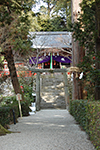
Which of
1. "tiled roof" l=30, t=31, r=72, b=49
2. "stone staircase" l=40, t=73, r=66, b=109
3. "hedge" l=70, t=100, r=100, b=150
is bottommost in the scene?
"stone staircase" l=40, t=73, r=66, b=109

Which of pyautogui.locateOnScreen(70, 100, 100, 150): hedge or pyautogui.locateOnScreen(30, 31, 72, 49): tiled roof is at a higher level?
pyautogui.locateOnScreen(30, 31, 72, 49): tiled roof

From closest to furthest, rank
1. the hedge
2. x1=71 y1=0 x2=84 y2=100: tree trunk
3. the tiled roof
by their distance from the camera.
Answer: the hedge, x1=71 y1=0 x2=84 y2=100: tree trunk, the tiled roof

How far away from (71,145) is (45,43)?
59.7 feet

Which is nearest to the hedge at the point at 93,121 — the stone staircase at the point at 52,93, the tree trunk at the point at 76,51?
the tree trunk at the point at 76,51

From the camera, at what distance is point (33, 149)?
14.3 ft

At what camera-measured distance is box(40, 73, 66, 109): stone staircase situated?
17.0 metres

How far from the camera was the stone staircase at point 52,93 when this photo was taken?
55.7 ft

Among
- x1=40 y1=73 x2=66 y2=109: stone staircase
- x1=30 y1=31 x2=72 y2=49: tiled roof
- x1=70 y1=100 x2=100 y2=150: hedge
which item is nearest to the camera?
x1=70 y1=100 x2=100 y2=150: hedge

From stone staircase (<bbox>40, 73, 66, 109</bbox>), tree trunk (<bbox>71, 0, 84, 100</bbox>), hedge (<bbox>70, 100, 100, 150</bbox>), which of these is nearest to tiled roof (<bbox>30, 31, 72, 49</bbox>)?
stone staircase (<bbox>40, 73, 66, 109</bbox>)

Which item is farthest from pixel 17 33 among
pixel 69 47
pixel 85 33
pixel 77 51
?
pixel 69 47

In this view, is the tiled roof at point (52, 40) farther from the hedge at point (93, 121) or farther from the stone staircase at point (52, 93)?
the hedge at point (93, 121)

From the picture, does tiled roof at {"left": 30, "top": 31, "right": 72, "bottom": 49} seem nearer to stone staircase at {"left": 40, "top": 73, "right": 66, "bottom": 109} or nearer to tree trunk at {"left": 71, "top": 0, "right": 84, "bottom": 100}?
stone staircase at {"left": 40, "top": 73, "right": 66, "bottom": 109}

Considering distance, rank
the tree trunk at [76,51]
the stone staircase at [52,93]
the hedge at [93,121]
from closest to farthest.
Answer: the hedge at [93,121]
the tree trunk at [76,51]
the stone staircase at [52,93]

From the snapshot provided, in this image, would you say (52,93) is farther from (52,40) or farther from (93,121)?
(93,121)
